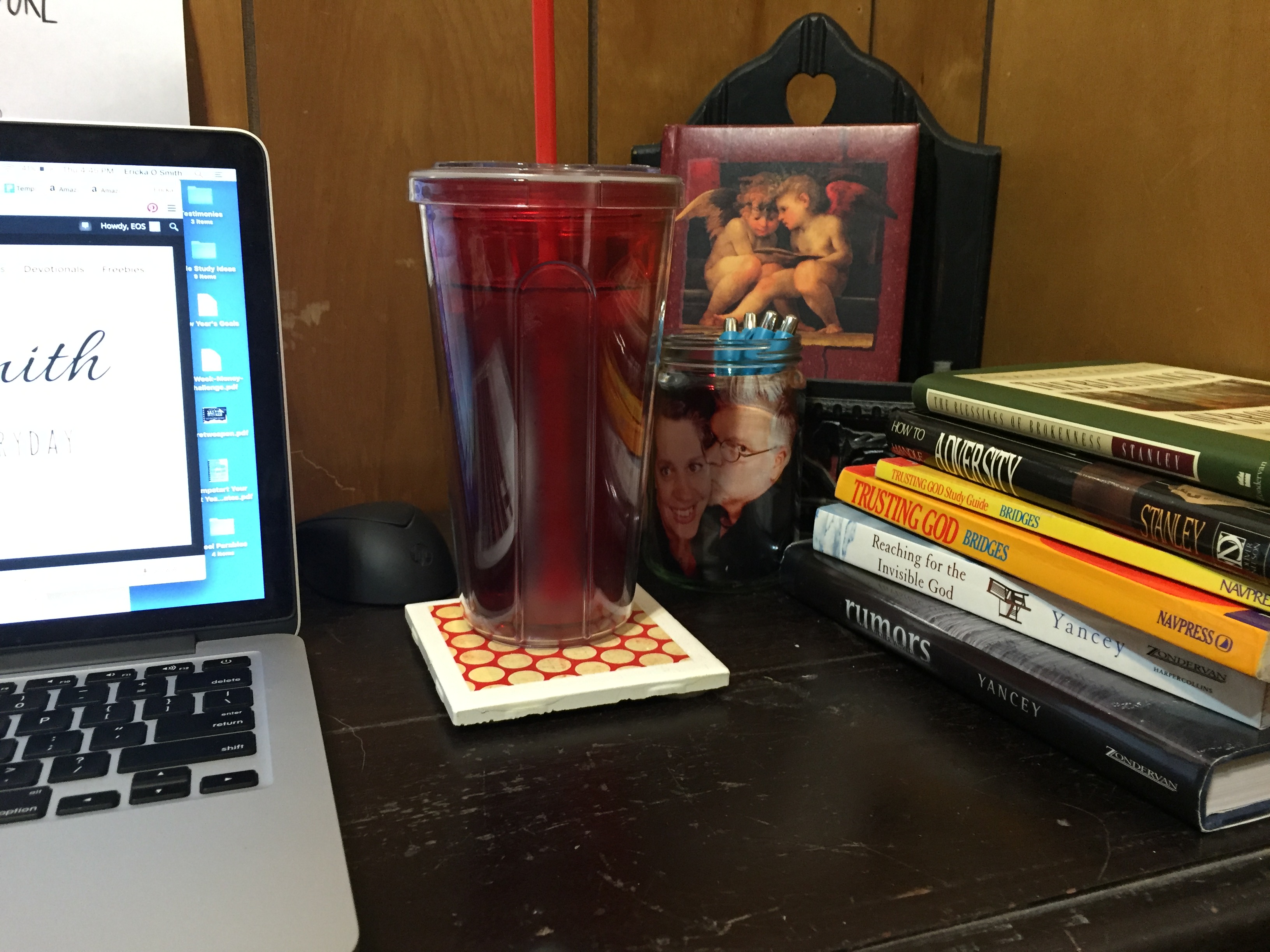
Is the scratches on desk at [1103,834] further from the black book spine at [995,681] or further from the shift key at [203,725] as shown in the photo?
the shift key at [203,725]

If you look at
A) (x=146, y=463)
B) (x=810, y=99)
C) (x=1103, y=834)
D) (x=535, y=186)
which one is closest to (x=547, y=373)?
(x=535, y=186)

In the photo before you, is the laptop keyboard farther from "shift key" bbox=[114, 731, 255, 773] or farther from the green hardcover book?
the green hardcover book

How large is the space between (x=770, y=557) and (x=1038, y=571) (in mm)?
190

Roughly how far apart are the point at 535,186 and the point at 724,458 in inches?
8.8

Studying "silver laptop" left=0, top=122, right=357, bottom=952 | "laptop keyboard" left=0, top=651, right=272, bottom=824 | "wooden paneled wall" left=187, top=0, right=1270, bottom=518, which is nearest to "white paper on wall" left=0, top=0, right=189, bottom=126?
"wooden paneled wall" left=187, top=0, right=1270, bottom=518

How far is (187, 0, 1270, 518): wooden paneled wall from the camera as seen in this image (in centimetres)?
62

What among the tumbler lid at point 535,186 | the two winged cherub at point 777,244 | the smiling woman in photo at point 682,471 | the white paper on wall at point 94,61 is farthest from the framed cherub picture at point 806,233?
the white paper on wall at point 94,61

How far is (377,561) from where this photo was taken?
60cm

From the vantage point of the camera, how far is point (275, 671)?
0.48m

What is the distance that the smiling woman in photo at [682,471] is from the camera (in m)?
0.61

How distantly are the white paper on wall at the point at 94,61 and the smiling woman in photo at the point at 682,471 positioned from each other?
35 centimetres

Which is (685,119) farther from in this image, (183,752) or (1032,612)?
(183,752)

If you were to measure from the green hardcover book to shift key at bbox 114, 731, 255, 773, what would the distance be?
1.37ft

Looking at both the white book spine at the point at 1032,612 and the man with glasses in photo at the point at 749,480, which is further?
the man with glasses in photo at the point at 749,480
